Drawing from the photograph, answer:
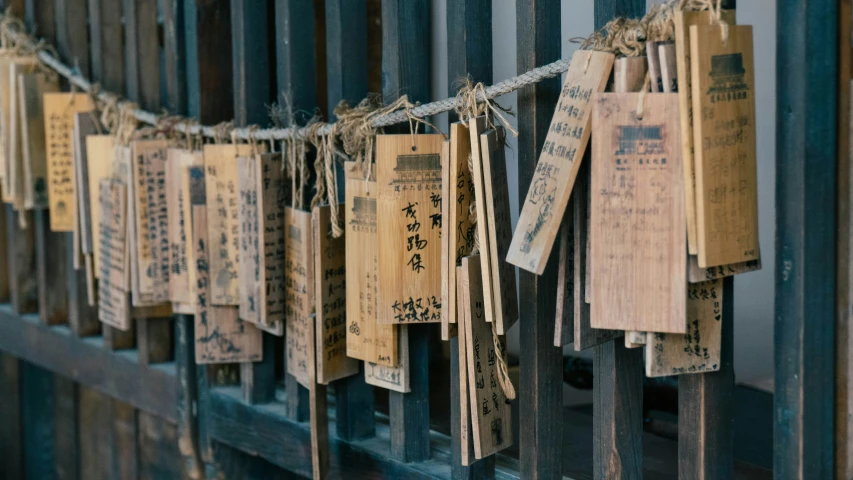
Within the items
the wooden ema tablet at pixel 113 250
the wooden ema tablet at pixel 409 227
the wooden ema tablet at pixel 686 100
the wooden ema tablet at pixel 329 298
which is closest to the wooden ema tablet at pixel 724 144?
the wooden ema tablet at pixel 686 100

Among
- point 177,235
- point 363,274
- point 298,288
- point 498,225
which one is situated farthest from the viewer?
point 177,235

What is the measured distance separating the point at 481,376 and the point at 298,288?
19.3 inches

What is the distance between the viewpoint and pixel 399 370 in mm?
1440

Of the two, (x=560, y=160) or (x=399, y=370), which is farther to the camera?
(x=399, y=370)

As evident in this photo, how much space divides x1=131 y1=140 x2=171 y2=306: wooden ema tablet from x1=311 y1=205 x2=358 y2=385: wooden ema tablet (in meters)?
0.47

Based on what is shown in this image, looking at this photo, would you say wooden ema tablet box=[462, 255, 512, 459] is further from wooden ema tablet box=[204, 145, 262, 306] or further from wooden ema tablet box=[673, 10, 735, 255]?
wooden ema tablet box=[204, 145, 262, 306]

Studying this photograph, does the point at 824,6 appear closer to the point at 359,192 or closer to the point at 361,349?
the point at 359,192

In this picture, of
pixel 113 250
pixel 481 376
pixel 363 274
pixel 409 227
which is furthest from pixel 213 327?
pixel 481 376

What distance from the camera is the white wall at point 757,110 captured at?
2266mm

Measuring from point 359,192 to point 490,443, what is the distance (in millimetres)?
416

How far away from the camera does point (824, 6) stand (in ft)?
3.10

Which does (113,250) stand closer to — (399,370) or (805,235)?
(399,370)

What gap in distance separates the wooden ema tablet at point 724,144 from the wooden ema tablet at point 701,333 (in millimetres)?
72

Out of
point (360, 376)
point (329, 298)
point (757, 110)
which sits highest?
point (757, 110)
